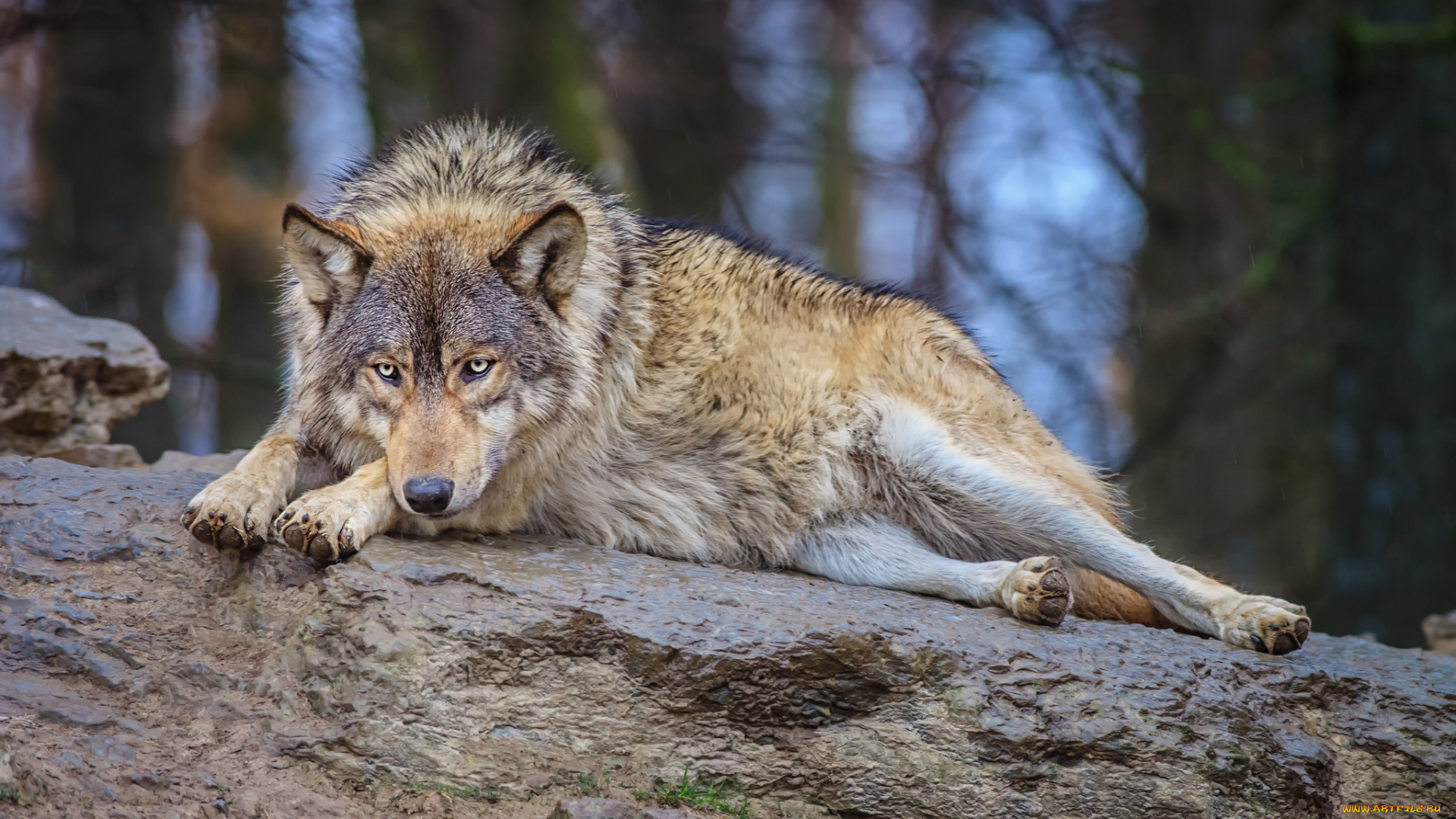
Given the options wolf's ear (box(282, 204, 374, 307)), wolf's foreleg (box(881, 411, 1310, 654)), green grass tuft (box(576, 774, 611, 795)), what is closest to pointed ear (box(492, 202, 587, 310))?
wolf's ear (box(282, 204, 374, 307))

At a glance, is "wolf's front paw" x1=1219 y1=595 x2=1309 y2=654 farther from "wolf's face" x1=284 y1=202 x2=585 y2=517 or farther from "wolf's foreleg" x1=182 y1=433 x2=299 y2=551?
"wolf's foreleg" x1=182 y1=433 x2=299 y2=551

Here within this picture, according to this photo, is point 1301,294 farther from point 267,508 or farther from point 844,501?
point 267,508

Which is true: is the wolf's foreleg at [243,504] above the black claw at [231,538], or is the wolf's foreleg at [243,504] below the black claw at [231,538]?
above

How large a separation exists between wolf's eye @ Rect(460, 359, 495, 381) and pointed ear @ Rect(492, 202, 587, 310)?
0.38 meters

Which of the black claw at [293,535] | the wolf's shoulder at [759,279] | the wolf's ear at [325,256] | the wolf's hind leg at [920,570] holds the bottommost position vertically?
the black claw at [293,535]

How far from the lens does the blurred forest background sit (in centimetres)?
983

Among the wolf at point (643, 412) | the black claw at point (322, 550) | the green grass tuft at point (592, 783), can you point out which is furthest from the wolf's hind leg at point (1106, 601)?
the black claw at point (322, 550)

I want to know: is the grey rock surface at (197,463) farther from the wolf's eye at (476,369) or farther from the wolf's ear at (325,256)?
the wolf's eye at (476,369)

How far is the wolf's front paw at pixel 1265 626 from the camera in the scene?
4.96 meters

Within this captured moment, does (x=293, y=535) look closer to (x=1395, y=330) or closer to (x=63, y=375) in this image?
(x=63, y=375)

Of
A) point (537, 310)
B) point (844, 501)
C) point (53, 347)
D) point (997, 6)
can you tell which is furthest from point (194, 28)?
point (844, 501)

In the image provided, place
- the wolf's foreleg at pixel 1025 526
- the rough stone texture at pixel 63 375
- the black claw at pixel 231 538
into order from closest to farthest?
the black claw at pixel 231 538 → the wolf's foreleg at pixel 1025 526 → the rough stone texture at pixel 63 375

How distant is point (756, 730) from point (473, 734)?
960mm

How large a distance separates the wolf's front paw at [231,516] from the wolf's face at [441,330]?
1.59 ft
